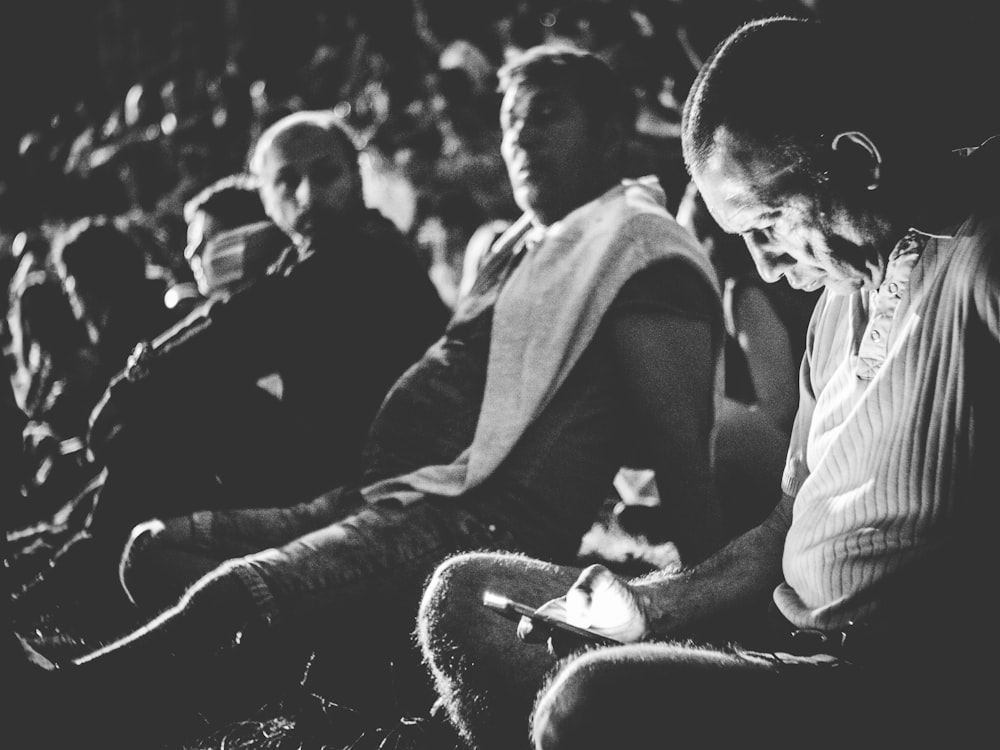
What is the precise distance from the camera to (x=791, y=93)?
1262 mm

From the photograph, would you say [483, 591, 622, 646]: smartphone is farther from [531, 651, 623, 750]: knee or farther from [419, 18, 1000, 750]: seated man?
[531, 651, 623, 750]: knee

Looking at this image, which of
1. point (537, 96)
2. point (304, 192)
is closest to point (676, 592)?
point (537, 96)

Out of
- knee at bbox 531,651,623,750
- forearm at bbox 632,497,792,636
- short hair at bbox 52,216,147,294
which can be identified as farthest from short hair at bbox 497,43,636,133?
short hair at bbox 52,216,147,294

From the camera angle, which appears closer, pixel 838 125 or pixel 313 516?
pixel 838 125

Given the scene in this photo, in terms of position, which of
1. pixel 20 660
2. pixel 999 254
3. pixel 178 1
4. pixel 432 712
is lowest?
pixel 432 712

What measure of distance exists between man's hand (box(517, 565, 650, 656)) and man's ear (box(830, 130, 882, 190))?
65 cm

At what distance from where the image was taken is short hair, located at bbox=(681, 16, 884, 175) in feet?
4.09

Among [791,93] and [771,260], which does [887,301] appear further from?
[791,93]

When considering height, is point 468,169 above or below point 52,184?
below

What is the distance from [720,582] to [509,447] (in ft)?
2.41

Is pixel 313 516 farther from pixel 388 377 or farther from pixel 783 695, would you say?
pixel 783 695

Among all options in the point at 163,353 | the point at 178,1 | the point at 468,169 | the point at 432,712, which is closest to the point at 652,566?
the point at 432,712

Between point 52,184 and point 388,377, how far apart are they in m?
5.96

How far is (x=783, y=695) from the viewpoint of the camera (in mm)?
1058
